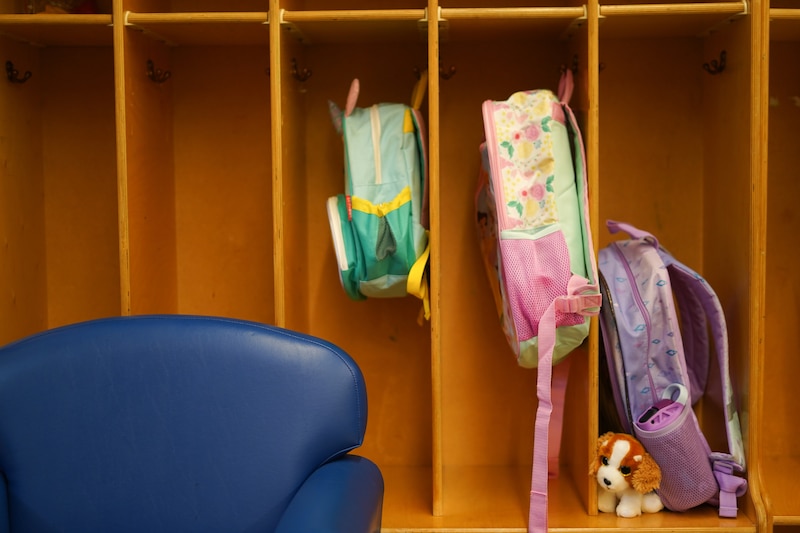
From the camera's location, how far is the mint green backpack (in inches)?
77.3

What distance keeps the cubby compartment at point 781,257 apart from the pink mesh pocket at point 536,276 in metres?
0.77

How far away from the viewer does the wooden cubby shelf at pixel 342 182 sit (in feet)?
6.93

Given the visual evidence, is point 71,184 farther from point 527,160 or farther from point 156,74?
Result: point 527,160

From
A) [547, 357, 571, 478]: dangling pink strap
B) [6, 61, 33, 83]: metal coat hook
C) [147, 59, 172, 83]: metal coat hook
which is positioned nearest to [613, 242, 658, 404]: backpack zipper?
[547, 357, 571, 478]: dangling pink strap

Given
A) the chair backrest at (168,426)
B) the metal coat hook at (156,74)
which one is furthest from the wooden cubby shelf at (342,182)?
the chair backrest at (168,426)

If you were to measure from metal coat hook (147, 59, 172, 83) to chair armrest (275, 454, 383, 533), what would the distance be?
121 centimetres

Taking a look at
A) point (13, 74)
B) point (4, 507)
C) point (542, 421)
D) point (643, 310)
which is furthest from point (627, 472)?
point (13, 74)

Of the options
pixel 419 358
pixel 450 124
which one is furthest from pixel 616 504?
pixel 450 124

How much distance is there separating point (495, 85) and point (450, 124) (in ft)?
0.54

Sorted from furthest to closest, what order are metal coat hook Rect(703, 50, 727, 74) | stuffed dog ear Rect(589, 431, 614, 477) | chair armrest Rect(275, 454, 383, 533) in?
metal coat hook Rect(703, 50, 727, 74)
stuffed dog ear Rect(589, 431, 614, 477)
chair armrest Rect(275, 454, 383, 533)

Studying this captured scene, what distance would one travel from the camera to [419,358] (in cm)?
233

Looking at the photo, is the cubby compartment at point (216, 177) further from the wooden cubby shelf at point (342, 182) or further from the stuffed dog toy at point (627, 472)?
the stuffed dog toy at point (627, 472)

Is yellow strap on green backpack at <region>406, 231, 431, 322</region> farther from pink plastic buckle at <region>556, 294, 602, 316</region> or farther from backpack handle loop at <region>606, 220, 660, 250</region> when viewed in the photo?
backpack handle loop at <region>606, 220, 660, 250</region>

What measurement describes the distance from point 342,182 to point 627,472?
3.54 feet
